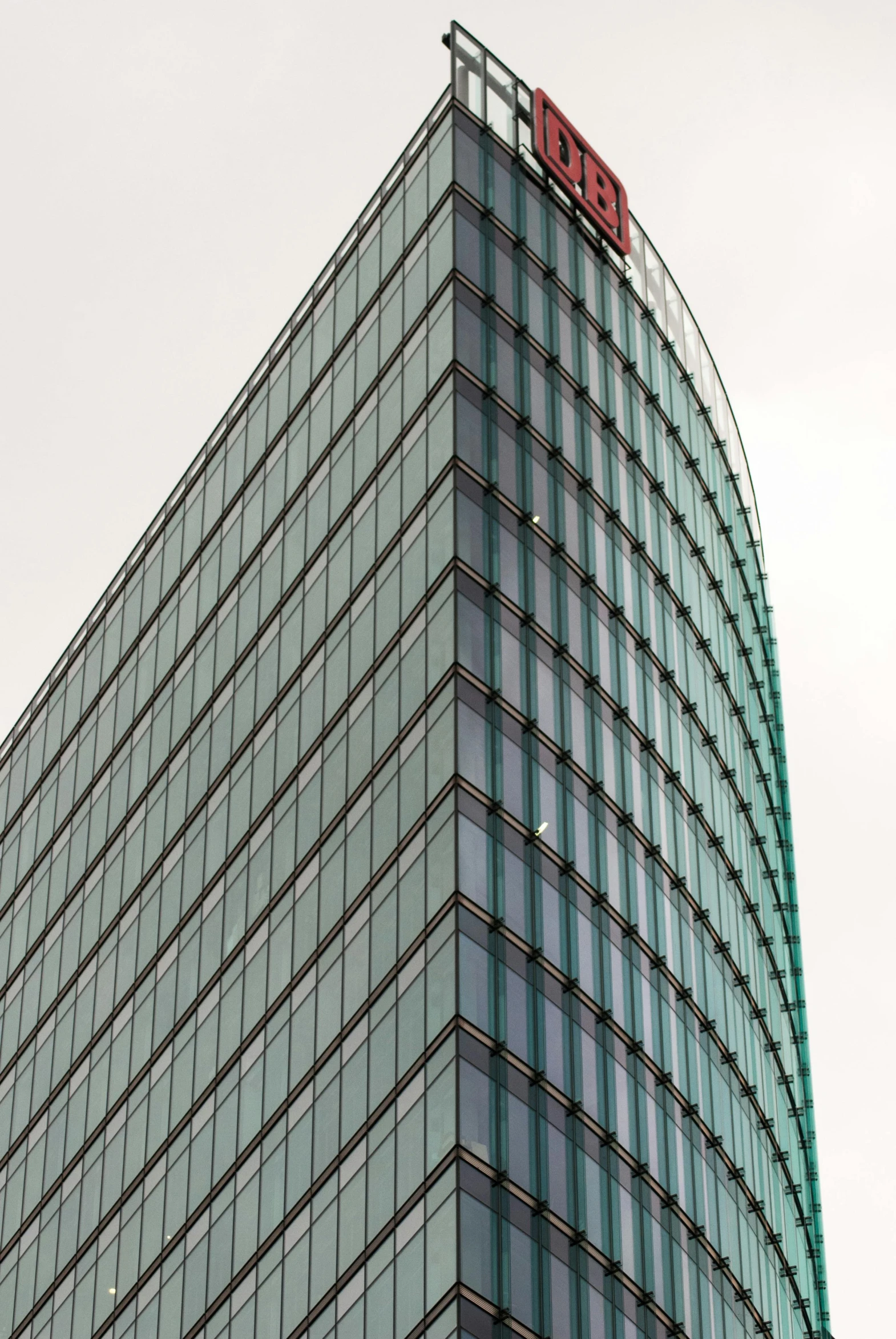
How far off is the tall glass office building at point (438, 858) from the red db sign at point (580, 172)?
540 mm

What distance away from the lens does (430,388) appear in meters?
73.2

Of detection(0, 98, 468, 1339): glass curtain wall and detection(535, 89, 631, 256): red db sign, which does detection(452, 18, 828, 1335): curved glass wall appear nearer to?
detection(535, 89, 631, 256): red db sign

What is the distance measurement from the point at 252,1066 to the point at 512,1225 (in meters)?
14.0

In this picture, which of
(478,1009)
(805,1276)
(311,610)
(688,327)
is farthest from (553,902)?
(688,327)

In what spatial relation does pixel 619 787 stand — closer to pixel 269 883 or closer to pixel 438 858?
pixel 438 858

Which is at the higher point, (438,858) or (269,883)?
(269,883)

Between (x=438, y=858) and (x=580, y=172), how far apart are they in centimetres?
2836

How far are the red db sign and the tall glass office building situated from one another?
21.2 inches

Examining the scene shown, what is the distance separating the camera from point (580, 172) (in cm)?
8188

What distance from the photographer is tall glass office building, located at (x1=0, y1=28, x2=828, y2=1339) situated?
204 ft

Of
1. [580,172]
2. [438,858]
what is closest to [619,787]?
[438,858]

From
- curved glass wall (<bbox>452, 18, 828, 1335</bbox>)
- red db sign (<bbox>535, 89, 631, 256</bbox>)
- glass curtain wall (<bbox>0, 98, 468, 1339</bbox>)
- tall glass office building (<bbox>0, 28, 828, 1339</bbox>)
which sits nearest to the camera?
tall glass office building (<bbox>0, 28, 828, 1339</bbox>)

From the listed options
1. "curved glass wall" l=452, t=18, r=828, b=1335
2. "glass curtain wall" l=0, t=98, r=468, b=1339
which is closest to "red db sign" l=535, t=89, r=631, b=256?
"curved glass wall" l=452, t=18, r=828, b=1335

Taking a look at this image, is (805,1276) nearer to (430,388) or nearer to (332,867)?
(332,867)
